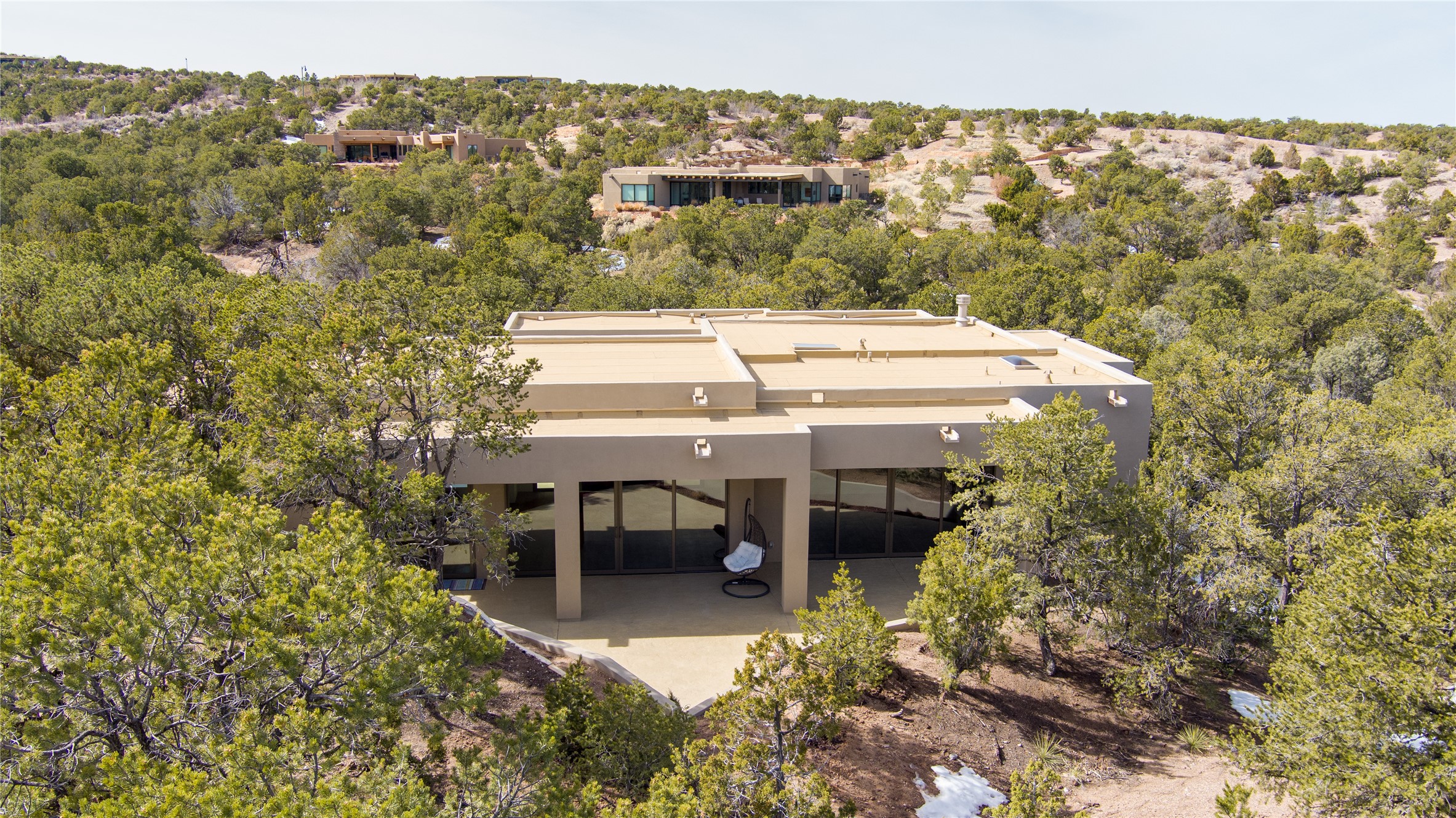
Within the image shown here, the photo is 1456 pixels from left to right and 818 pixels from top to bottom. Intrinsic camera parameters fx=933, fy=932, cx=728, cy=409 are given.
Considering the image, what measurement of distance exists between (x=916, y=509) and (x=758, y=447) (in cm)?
491

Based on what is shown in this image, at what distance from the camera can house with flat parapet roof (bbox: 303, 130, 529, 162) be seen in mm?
94875

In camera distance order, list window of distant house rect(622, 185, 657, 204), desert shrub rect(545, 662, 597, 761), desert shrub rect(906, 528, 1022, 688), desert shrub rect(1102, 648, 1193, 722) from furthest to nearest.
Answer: window of distant house rect(622, 185, 657, 204) → desert shrub rect(1102, 648, 1193, 722) → desert shrub rect(906, 528, 1022, 688) → desert shrub rect(545, 662, 597, 761)

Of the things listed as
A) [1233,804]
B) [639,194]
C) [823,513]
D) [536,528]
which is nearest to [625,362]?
[536,528]

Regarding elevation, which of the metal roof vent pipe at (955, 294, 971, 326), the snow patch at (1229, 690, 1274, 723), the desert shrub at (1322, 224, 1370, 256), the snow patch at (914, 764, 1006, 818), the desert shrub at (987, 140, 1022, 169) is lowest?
the snow patch at (1229, 690, 1274, 723)

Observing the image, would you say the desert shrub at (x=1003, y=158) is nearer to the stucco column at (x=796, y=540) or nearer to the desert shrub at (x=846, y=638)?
the stucco column at (x=796, y=540)

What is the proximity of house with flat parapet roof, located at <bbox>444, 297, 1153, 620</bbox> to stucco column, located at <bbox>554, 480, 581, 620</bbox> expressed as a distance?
0.10 ft

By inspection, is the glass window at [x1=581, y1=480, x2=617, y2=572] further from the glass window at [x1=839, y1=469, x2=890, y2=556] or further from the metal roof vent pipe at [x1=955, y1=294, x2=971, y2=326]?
the metal roof vent pipe at [x1=955, y1=294, x2=971, y2=326]

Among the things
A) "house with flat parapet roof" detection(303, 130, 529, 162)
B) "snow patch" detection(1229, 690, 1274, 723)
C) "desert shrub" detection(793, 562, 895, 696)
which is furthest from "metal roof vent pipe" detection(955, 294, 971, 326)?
"house with flat parapet roof" detection(303, 130, 529, 162)

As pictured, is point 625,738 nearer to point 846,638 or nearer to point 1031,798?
point 846,638

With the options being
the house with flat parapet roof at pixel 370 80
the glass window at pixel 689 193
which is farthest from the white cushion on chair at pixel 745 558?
the house with flat parapet roof at pixel 370 80

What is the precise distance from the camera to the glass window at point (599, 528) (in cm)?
1855

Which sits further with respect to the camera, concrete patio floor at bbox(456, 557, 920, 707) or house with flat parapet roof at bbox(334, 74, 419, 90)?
house with flat parapet roof at bbox(334, 74, 419, 90)

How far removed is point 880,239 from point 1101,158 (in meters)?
55.7

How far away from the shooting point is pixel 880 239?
48.8 m
